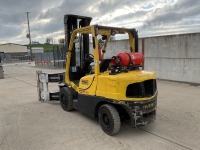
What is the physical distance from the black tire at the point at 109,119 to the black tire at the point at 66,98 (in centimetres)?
144

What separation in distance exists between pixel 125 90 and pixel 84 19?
3285 millimetres

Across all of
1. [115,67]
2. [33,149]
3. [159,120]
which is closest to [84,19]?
[115,67]

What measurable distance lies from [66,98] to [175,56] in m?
6.48

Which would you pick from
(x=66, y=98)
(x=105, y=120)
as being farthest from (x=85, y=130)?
(x=66, y=98)

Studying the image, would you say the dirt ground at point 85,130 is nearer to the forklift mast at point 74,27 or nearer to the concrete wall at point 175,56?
the forklift mast at point 74,27

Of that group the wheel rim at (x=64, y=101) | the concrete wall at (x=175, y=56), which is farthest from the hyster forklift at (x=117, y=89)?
the concrete wall at (x=175, y=56)

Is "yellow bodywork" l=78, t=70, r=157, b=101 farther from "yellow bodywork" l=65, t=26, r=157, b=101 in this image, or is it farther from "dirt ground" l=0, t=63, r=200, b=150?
"dirt ground" l=0, t=63, r=200, b=150

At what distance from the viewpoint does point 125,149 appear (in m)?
3.94

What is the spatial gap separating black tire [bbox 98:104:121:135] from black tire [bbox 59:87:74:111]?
56.6 inches

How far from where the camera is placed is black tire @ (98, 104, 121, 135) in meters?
4.40

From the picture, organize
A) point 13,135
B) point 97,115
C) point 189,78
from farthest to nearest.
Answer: point 189,78, point 97,115, point 13,135

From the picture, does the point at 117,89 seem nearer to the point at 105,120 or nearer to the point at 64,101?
the point at 105,120

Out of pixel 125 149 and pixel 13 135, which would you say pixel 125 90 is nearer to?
pixel 125 149

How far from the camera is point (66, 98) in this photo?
6113 mm
